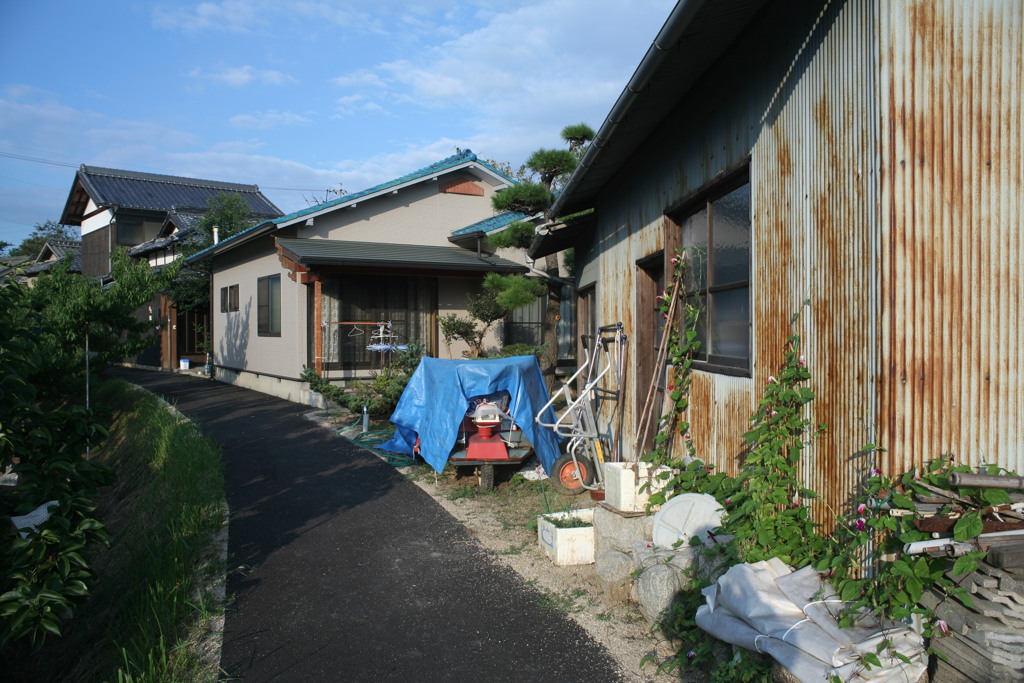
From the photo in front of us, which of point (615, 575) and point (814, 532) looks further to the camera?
point (615, 575)

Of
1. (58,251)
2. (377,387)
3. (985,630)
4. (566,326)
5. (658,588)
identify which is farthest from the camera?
(58,251)

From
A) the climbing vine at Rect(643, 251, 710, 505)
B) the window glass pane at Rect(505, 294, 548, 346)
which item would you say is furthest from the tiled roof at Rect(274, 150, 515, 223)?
the climbing vine at Rect(643, 251, 710, 505)

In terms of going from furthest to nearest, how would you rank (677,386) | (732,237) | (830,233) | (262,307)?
1. (262,307)
2. (677,386)
3. (732,237)
4. (830,233)

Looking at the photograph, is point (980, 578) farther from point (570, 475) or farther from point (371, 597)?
point (570, 475)

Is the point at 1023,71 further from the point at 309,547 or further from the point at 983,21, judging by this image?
the point at 309,547

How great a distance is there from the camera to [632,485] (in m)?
4.93

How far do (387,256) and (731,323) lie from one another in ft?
32.4

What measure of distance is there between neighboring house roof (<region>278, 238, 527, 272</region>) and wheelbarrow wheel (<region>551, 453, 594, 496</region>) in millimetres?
7025

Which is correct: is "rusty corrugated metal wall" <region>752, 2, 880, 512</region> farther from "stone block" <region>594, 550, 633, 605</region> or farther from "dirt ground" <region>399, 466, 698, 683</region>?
"stone block" <region>594, 550, 633, 605</region>

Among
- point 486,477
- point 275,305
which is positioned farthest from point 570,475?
point 275,305

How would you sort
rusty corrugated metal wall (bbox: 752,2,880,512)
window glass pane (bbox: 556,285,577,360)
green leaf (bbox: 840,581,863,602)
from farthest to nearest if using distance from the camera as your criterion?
window glass pane (bbox: 556,285,577,360)
rusty corrugated metal wall (bbox: 752,2,880,512)
green leaf (bbox: 840,581,863,602)

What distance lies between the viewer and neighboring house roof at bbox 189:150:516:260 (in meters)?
14.1

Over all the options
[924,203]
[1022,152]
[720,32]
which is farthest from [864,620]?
[720,32]

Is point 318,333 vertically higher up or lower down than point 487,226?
lower down
